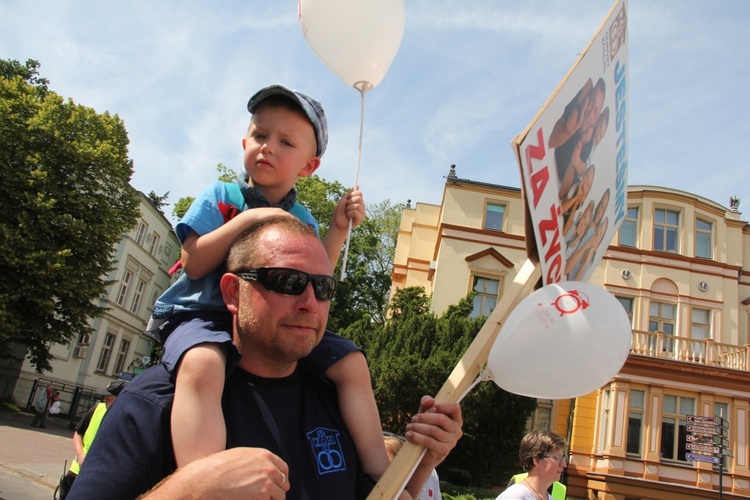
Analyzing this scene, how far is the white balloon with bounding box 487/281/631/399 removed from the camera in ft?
7.19

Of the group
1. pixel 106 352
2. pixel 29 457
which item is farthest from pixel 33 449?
pixel 106 352

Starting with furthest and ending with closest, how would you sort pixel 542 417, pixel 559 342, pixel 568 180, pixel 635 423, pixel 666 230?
1. pixel 666 230
2. pixel 542 417
3. pixel 635 423
4. pixel 568 180
5. pixel 559 342

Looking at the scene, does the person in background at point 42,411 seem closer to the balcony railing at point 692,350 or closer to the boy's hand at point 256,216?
the balcony railing at point 692,350

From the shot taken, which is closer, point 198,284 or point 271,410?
point 271,410

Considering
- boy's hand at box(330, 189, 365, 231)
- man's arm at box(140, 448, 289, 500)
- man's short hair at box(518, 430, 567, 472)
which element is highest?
boy's hand at box(330, 189, 365, 231)

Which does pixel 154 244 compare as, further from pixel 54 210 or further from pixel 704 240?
pixel 704 240

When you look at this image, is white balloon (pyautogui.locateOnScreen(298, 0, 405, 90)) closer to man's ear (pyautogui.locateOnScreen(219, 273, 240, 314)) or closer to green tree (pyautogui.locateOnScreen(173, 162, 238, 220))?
man's ear (pyautogui.locateOnScreen(219, 273, 240, 314))

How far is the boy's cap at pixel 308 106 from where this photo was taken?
7.34 ft

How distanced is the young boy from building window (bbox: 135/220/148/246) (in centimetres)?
3851

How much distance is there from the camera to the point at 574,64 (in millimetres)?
2236

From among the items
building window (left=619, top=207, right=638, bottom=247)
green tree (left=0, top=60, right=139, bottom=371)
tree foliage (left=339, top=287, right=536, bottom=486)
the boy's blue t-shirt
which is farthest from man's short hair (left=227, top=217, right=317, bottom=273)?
building window (left=619, top=207, right=638, bottom=247)

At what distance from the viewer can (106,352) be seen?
37.3m

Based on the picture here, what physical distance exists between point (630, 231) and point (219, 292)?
2847 centimetres

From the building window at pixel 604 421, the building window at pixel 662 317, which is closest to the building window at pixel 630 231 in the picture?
the building window at pixel 662 317
